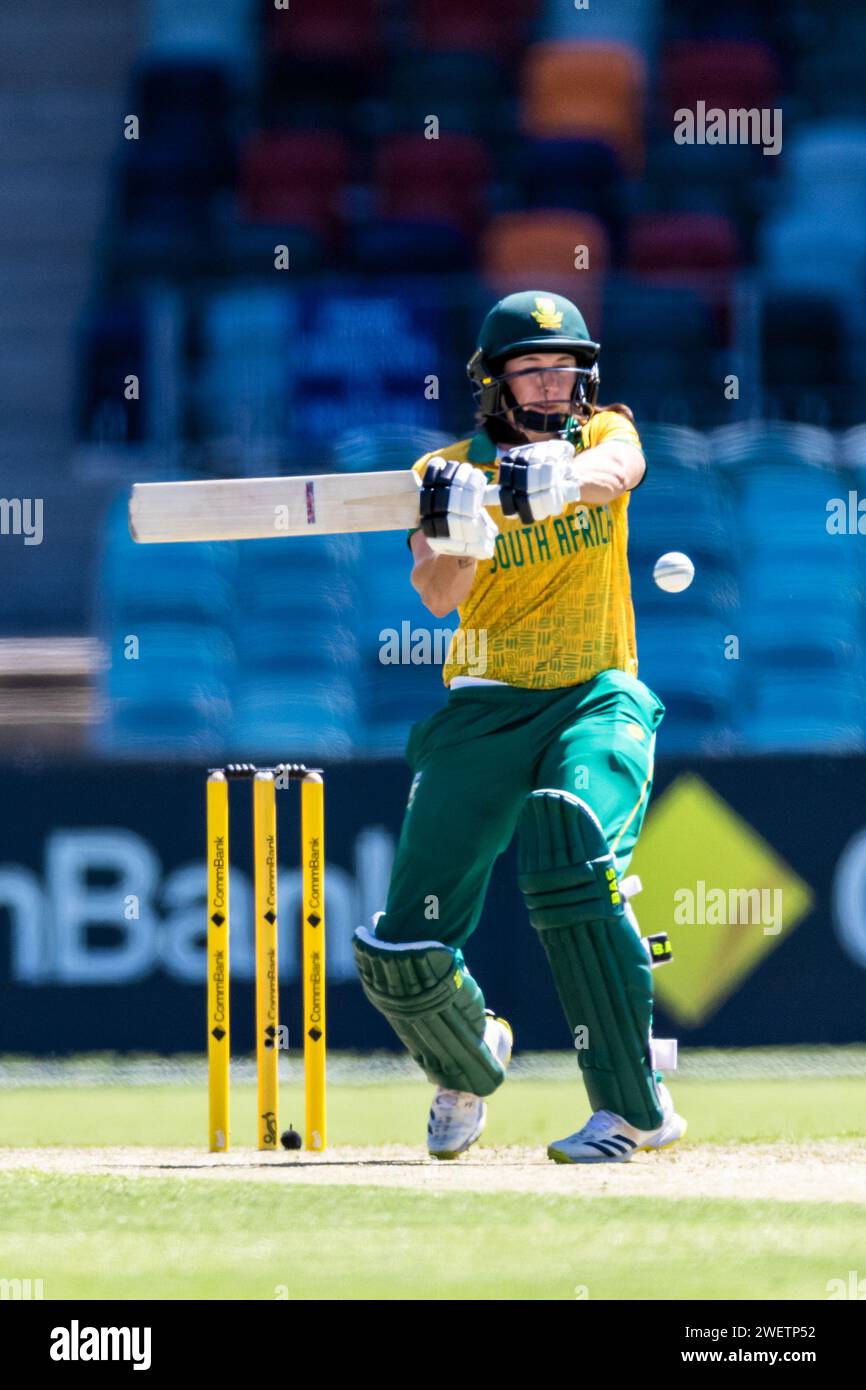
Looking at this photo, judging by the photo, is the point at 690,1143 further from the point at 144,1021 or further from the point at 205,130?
the point at 205,130

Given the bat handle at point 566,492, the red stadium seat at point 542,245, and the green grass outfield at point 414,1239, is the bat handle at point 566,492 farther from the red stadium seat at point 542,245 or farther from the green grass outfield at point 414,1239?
the red stadium seat at point 542,245

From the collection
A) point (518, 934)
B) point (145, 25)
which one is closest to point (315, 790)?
point (518, 934)

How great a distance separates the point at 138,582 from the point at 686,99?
4635 mm

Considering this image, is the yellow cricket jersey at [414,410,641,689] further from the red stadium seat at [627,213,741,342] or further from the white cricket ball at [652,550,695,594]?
the red stadium seat at [627,213,741,342]

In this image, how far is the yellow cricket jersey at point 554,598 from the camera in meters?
5.32

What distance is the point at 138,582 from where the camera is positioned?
416 inches

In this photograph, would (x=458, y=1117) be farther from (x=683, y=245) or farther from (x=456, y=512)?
(x=683, y=245)

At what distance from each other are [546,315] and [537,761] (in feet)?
2.99

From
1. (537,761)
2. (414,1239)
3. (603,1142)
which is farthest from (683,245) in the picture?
(414,1239)

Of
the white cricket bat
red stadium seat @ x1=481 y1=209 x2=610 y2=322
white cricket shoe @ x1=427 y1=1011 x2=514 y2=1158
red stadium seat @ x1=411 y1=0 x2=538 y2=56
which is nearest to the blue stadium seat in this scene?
red stadium seat @ x1=481 y1=209 x2=610 y2=322

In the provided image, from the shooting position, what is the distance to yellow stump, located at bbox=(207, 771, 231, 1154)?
564 centimetres

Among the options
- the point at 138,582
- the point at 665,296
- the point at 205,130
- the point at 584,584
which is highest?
the point at 205,130

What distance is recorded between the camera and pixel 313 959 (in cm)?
564

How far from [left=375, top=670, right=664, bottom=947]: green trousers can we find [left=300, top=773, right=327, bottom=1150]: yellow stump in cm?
35
